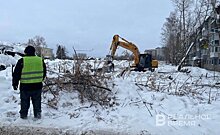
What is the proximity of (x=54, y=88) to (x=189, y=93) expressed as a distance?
447 cm

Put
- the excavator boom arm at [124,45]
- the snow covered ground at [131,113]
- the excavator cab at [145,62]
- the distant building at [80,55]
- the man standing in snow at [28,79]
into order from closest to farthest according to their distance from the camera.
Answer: the snow covered ground at [131,113] < the man standing in snow at [28,79] < the distant building at [80,55] < the excavator boom arm at [124,45] < the excavator cab at [145,62]

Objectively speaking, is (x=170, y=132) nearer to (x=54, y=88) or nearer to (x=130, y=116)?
(x=130, y=116)

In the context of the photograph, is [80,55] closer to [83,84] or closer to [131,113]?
[83,84]

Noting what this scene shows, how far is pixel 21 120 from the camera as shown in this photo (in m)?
7.12

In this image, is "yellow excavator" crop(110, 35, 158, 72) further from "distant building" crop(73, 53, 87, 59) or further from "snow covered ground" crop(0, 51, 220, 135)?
"snow covered ground" crop(0, 51, 220, 135)

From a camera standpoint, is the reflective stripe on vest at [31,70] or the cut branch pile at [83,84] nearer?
the reflective stripe on vest at [31,70]

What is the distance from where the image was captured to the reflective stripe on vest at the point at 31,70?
24.0 ft

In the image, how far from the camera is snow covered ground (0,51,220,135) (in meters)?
6.57

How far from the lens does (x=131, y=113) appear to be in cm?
755

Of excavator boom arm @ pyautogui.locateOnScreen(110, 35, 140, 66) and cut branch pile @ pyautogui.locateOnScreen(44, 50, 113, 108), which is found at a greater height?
excavator boom arm @ pyautogui.locateOnScreen(110, 35, 140, 66)

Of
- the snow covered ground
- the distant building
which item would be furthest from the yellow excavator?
the snow covered ground

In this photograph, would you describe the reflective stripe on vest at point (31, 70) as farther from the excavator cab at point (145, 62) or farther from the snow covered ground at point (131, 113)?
the excavator cab at point (145, 62)

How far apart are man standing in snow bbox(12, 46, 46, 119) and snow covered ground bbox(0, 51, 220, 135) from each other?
0.31m

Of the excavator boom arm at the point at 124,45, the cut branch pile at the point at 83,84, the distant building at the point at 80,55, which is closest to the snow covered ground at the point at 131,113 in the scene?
the cut branch pile at the point at 83,84
